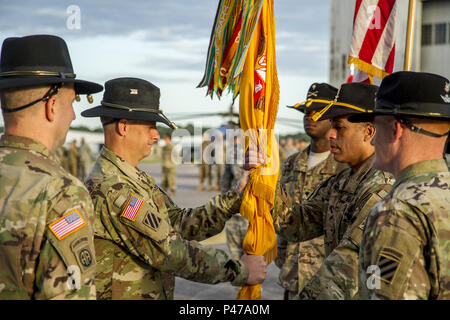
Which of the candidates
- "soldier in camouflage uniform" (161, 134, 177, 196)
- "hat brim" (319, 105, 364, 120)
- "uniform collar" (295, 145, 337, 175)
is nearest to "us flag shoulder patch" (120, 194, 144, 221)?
"hat brim" (319, 105, 364, 120)

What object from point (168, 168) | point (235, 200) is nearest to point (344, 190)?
point (235, 200)

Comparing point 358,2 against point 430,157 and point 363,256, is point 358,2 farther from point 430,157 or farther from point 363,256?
point 363,256

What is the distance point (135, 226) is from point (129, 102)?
0.90 metres

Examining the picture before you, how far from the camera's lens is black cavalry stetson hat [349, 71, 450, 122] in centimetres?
230

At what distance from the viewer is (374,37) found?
5.36 m

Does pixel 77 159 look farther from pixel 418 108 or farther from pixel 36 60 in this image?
pixel 418 108

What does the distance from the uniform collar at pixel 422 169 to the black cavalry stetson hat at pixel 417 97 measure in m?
0.21

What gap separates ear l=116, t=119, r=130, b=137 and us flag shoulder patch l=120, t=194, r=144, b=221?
59cm

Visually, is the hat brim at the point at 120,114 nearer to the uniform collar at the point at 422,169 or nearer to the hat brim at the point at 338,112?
the hat brim at the point at 338,112

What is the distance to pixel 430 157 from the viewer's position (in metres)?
2.33

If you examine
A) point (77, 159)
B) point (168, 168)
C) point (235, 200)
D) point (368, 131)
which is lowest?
point (77, 159)

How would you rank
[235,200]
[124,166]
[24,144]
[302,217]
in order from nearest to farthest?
1. [24,144]
2. [124,166]
3. [235,200]
4. [302,217]
